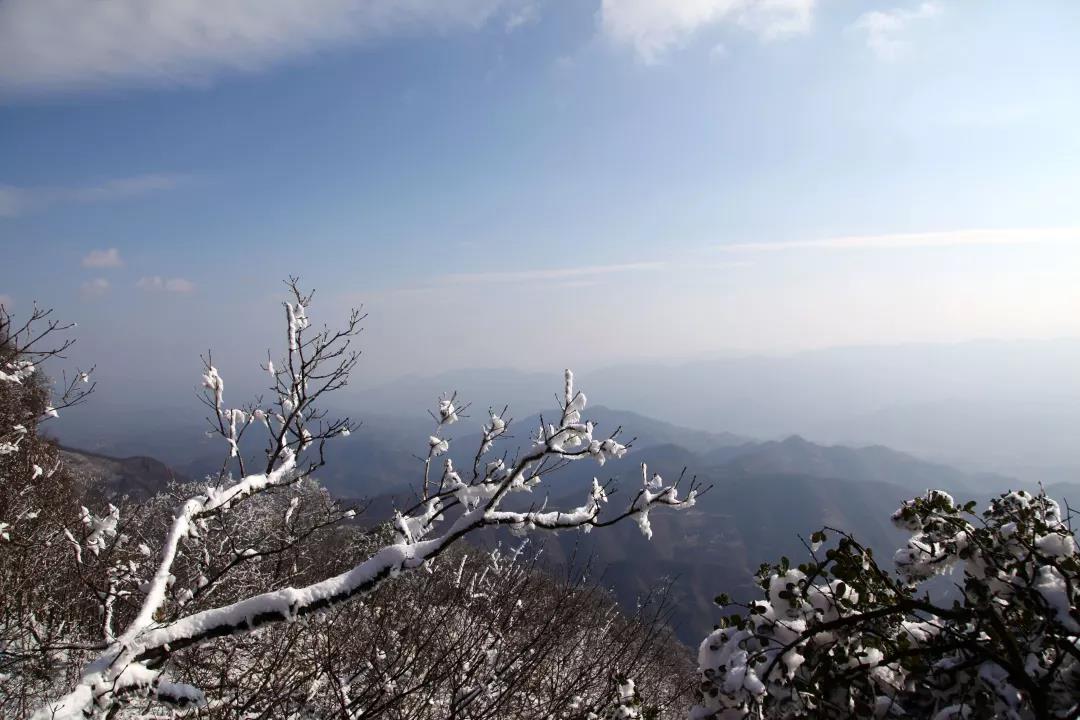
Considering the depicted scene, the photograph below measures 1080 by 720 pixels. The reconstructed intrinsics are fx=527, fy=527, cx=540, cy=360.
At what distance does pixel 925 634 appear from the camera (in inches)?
109

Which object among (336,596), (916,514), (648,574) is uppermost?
(916,514)

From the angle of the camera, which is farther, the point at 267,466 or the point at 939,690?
the point at 267,466

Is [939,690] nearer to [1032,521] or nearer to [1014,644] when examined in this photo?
[1014,644]

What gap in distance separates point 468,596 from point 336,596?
521 cm

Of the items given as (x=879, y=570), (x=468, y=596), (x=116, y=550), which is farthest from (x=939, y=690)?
(x=116, y=550)

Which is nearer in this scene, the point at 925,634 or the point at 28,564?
the point at 925,634

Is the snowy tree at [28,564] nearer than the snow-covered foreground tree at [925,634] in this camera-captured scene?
No

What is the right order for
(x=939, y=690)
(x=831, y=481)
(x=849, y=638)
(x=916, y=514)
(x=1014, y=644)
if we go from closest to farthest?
1. (x=1014, y=644)
2. (x=939, y=690)
3. (x=849, y=638)
4. (x=916, y=514)
5. (x=831, y=481)

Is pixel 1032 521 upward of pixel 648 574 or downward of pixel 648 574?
upward

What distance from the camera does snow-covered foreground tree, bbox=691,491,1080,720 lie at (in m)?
2.24

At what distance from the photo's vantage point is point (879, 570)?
3.07 metres

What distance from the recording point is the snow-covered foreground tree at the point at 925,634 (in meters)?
2.24

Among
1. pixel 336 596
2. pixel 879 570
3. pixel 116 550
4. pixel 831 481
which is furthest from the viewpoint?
pixel 831 481

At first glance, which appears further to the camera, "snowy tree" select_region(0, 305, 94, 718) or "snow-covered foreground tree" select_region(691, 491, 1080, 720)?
"snowy tree" select_region(0, 305, 94, 718)
